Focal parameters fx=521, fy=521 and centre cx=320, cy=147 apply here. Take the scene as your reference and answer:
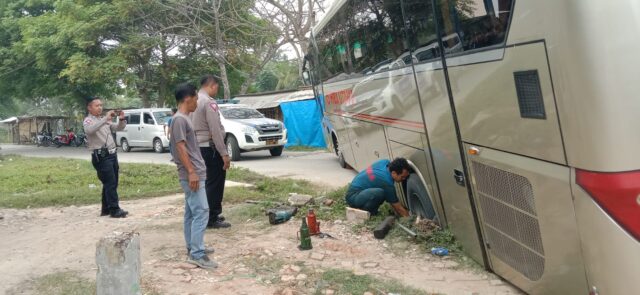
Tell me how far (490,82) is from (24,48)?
968 inches

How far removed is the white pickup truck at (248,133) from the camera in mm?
14938

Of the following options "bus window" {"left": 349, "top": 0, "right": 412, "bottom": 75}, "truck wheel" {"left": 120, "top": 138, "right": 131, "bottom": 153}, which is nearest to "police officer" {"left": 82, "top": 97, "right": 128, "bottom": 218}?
"bus window" {"left": 349, "top": 0, "right": 412, "bottom": 75}

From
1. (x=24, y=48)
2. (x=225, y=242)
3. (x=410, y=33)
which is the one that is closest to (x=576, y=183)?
(x=410, y=33)

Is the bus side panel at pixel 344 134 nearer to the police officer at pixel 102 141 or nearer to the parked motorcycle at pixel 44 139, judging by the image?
the police officer at pixel 102 141

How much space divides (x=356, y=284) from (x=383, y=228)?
1409 mm

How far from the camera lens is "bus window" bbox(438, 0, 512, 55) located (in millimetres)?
3209

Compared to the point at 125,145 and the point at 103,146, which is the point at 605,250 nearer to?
the point at 103,146

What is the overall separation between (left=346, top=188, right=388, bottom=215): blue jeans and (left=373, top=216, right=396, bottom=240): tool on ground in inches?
15.9

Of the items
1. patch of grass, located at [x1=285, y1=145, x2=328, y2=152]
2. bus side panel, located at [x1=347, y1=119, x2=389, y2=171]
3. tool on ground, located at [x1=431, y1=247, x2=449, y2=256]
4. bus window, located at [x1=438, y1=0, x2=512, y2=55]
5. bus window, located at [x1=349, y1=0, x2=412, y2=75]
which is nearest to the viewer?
bus window, located at [x1=438, y1=0, x2=512, y2=55]

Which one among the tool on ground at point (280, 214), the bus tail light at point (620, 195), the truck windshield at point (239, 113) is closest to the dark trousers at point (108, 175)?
the tool on ground at point (280, 214)

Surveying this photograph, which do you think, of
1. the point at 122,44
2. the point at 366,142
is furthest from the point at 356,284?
the point at 122,44

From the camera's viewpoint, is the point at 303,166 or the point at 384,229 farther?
the point at 303,166

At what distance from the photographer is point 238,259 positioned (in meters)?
5.07

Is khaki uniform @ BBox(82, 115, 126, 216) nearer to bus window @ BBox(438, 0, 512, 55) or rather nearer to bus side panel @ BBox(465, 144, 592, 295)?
bus window @ BBox(438, 0, 512, 55)
